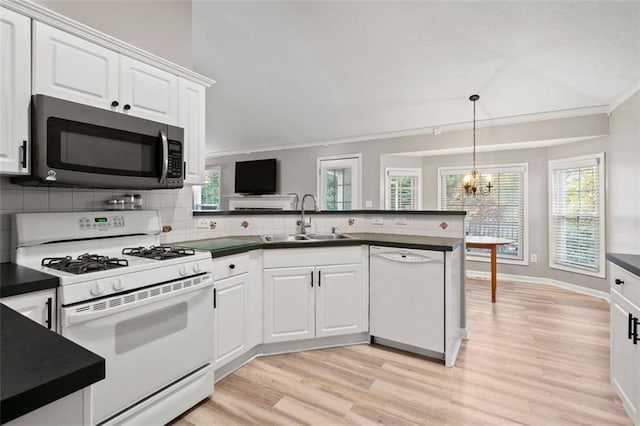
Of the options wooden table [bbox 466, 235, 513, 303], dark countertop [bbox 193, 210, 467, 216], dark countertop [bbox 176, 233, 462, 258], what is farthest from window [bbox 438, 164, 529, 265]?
dark countertop [bbox 176, 233, 462, 258]

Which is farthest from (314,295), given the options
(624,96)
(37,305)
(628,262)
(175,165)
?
(624,96)

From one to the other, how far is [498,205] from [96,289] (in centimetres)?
560

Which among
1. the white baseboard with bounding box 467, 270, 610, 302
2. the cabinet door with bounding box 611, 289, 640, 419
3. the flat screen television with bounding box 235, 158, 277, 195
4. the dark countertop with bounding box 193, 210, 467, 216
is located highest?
the flat screen television with bounding box 235, 158, 277, 195

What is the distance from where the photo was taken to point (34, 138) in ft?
5.01

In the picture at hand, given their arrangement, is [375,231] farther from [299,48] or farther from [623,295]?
[299,48]

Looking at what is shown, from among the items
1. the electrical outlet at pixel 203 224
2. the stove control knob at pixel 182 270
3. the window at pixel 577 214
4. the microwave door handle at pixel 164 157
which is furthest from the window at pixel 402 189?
the stove control knob at pixel 182 270

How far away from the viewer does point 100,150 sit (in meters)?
1.77

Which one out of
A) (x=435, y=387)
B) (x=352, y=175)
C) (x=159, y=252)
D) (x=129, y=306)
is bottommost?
(x=435, y=387)

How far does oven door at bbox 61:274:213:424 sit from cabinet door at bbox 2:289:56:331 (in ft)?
0.16

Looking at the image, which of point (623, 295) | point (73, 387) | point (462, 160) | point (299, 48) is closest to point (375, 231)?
point (623, 295)

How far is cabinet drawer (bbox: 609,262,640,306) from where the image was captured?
165 centimetres

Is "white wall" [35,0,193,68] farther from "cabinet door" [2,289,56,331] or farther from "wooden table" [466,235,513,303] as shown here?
"wooden table" [466,235,513,303]

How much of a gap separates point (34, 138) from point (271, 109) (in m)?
3.82

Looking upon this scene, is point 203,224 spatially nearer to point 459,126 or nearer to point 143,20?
point 143,20
